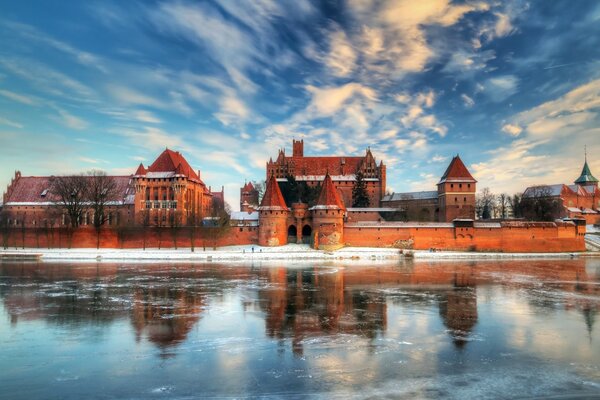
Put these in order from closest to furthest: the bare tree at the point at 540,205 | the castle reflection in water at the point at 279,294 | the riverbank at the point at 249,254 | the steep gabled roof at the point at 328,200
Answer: the castle reflection in water at the point at 279,294 → the riverbank at the point at 249,254 → the steep gabled roof at the point at 328,200 → the bare tree at the point at 540,205

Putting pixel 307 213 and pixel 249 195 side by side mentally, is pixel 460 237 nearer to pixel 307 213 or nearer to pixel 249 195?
pixel 307 213

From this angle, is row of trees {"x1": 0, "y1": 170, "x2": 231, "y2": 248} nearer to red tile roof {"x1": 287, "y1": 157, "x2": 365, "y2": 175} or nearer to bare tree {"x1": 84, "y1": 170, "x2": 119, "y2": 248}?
bare tree {"x1": 84, "y1": 170, "x2": 119, "y2": 248}

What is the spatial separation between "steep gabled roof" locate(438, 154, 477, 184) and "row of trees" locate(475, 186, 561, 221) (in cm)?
1104

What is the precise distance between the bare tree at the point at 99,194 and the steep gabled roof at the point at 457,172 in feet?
114

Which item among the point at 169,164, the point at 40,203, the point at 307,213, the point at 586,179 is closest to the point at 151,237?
the point at 169,164

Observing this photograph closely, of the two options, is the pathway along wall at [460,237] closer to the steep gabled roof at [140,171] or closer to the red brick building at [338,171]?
the red brick building at [338,171]

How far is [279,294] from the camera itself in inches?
655

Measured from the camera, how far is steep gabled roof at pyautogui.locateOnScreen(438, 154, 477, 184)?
4672 cm

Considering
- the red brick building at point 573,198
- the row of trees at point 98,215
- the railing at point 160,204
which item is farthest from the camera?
the red brick building at point 573,198

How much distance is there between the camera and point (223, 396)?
6.92 meters

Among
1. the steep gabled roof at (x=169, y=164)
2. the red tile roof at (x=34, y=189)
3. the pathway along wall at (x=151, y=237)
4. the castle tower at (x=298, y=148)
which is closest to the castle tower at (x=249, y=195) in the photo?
the castle tower at (x=298, y=148)

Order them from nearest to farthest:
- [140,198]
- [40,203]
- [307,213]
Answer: [307,213], [140,198], [40,203]

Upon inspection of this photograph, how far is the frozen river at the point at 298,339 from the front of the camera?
7.43 metres

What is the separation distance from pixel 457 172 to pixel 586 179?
3501 cm
